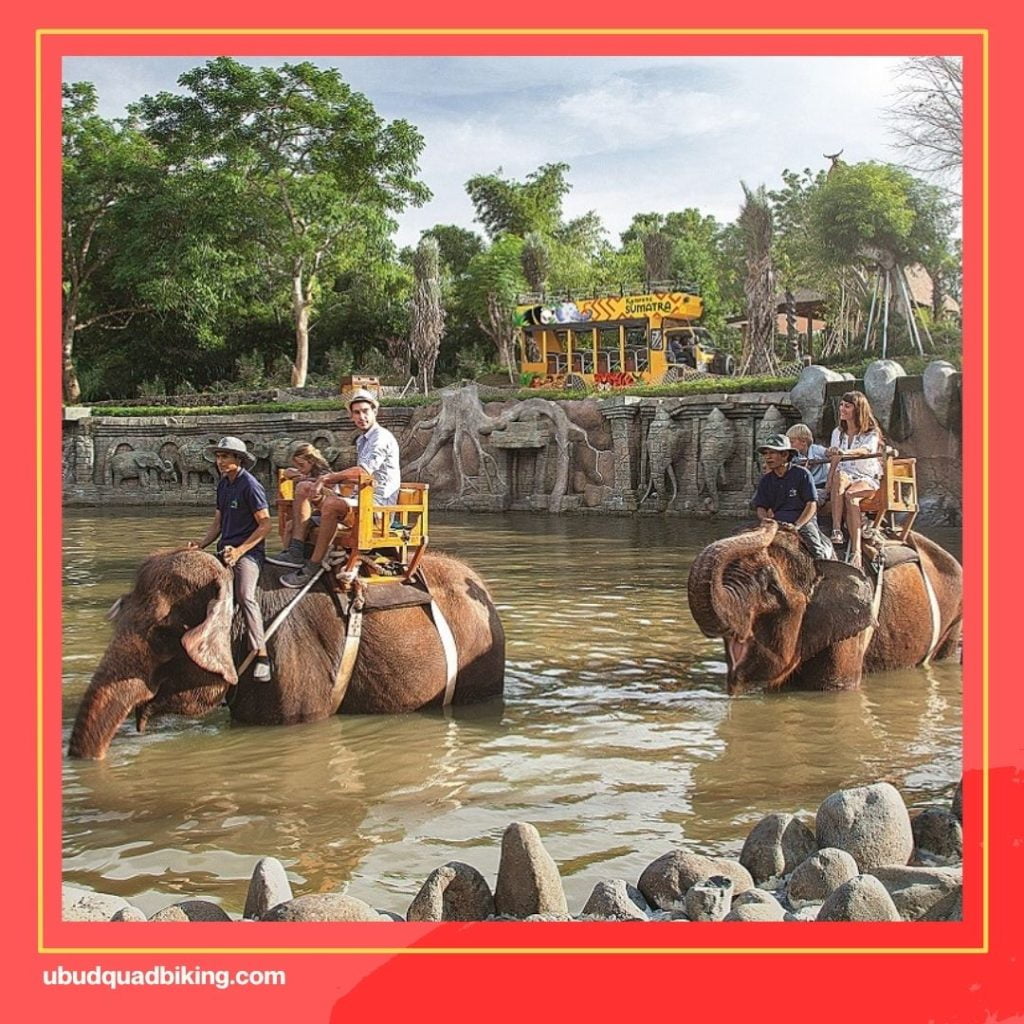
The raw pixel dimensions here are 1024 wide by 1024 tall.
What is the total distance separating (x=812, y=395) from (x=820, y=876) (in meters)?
18.2

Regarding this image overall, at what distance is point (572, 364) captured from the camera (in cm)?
3891

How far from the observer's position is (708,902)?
160 inches

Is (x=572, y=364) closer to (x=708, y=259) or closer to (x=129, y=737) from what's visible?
(x=708, y=259)

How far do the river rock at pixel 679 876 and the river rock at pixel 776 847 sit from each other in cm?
19

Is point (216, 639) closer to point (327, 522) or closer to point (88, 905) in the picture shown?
point (327, 522)

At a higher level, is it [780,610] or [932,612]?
[780,610]

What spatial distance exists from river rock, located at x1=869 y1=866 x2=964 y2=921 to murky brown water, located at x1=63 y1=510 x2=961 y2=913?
3.48 ft

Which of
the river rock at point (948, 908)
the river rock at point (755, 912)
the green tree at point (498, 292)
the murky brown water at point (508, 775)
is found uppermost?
the green tree at point (498, 292)

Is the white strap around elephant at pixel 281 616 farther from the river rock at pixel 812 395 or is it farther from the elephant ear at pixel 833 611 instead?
the river rock at pixel 812 395

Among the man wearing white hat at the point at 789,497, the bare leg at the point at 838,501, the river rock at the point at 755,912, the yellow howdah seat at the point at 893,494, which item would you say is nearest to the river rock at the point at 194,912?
the river rock at the point at 755,912

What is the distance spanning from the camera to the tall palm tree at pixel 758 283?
27141 mm
